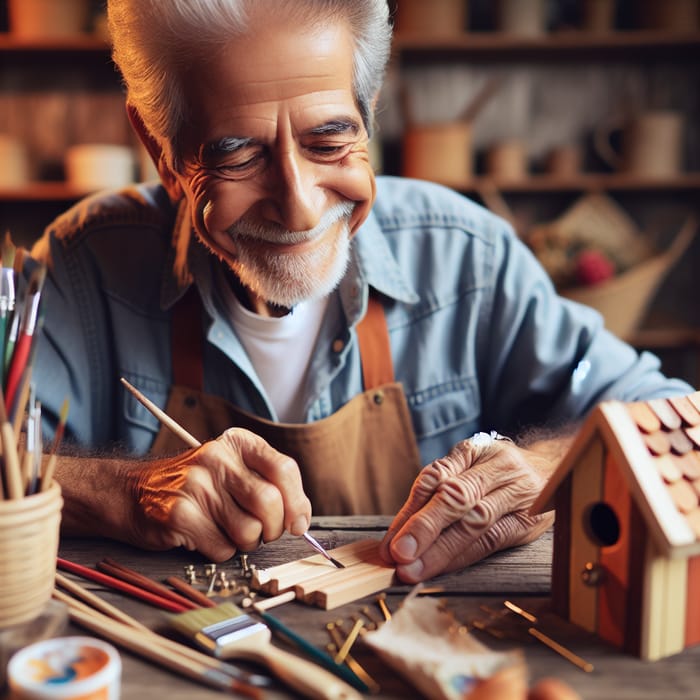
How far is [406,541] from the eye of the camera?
1104 millimetres

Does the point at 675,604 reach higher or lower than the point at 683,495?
lower

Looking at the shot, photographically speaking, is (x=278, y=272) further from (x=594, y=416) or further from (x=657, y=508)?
(x=657, y=508)

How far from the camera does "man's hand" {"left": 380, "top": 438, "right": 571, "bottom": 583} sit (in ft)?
3.63

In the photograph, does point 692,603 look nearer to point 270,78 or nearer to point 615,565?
point 615,565

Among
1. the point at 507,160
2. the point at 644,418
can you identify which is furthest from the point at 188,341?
the point at 507,160

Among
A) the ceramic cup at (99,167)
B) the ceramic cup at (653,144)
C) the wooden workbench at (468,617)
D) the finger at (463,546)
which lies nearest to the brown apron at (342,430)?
the wooden workbench at (468,617)

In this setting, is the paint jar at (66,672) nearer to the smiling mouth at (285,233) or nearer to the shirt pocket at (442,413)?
the smiling mouth at (285,233)

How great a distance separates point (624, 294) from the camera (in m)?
3.34

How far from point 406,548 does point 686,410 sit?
418 millimetres

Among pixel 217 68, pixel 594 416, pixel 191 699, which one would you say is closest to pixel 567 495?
pixel 594 416

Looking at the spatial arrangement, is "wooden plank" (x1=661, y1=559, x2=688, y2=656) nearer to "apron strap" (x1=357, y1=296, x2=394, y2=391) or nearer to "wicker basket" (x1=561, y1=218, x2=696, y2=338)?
"apron strap" (x1=357, y1=296, x2=394, y2=391)

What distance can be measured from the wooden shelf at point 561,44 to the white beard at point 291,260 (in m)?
2.21

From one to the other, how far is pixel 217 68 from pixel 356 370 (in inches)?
29.9

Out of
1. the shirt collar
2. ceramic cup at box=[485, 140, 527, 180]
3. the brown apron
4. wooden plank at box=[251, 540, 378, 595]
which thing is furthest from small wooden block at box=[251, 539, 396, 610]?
ceramic cup at box=[485, 140, 527, 180]
